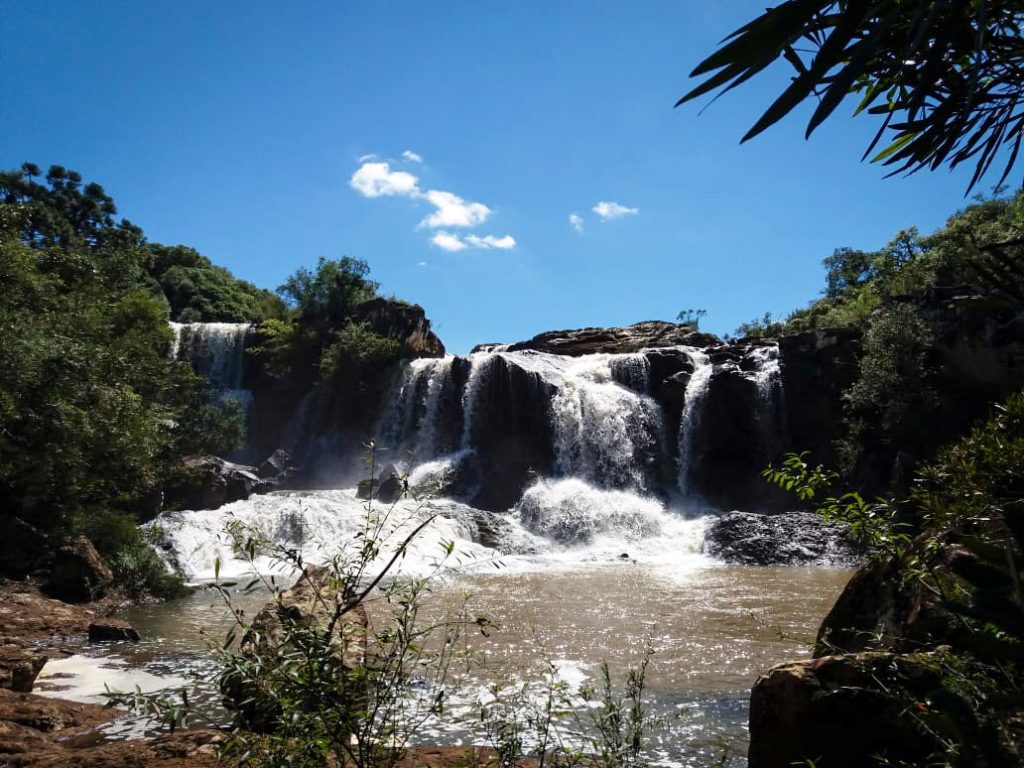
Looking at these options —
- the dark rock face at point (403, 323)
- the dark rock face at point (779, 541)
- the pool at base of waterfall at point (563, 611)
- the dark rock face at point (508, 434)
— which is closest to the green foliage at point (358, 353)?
the dark rock face at point (403, 323)

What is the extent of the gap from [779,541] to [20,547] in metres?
16.2

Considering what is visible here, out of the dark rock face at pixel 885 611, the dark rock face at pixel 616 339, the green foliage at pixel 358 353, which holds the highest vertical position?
the dark rock face at pixel 616 339

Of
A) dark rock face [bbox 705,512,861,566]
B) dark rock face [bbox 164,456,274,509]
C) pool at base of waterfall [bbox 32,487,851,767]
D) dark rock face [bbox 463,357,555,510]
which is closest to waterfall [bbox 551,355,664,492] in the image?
dark rock face [bbox 463,357,555,510]

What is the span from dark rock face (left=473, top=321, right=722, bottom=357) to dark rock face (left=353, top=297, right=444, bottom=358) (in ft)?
17.6

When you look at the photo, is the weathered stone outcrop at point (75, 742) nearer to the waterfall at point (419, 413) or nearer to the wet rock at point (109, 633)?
the wet rock at point (109, 633)

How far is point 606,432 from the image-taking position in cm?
2297

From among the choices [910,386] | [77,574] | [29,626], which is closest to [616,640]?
[29,626]

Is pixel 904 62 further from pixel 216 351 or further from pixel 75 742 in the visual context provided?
pixel 216 351

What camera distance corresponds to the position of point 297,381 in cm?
3288

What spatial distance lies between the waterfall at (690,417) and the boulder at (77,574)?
17491mm

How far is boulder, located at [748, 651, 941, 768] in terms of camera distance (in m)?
3.32

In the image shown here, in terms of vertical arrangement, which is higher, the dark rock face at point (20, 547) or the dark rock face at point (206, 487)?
the dark rock face at point (206, 487)

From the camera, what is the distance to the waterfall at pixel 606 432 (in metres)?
22.3

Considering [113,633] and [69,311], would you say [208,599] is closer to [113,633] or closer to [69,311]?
[113,633]
